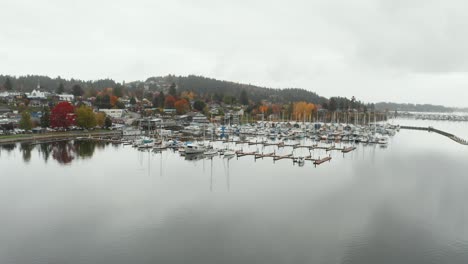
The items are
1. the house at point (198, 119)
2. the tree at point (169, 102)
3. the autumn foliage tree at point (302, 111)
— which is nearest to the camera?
the house at point (198, 119)

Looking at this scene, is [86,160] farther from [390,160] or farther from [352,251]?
[390,160]

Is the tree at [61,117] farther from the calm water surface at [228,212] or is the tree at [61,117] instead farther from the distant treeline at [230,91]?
the distant treeline at [230,91]

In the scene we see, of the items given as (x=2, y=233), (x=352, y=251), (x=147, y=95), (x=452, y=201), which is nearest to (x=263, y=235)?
(x=352, y=251)

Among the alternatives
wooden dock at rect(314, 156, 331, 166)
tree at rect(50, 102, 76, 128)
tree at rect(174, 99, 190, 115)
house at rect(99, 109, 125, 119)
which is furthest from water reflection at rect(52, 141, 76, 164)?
tree at rect(174, 99, 190, 115)

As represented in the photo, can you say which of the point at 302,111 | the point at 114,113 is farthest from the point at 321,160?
the point at 302,111

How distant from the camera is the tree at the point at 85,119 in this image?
3431 cm

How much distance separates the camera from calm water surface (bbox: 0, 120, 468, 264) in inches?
352

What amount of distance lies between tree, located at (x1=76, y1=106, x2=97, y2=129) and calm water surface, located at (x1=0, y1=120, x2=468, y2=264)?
1335 cm

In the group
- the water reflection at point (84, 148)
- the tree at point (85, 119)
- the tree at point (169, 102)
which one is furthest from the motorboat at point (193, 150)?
the tree at point (169, 102)

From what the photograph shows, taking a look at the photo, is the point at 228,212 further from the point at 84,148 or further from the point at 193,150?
the point at 84,148

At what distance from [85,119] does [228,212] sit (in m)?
26.9

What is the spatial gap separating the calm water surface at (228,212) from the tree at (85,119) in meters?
13.4

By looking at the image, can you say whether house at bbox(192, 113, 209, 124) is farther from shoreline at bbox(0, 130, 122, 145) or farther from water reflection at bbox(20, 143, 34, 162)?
water reflection at bbox(20, 143, 34, 162)

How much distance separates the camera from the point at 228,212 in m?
11.9
